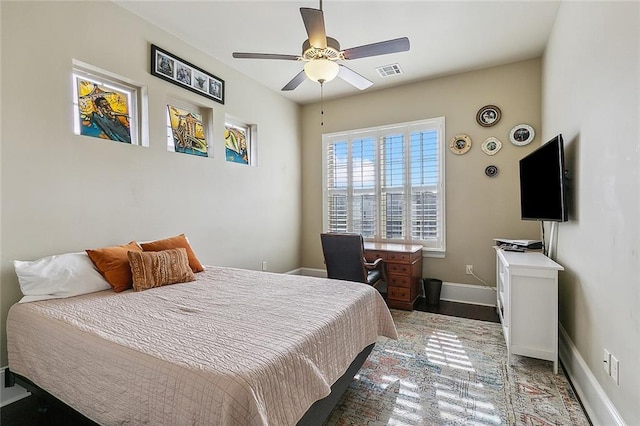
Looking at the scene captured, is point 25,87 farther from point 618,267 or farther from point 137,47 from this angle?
point 618,267

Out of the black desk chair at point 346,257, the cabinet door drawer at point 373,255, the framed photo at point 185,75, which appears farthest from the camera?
the cabinet door drawer at point 373,255

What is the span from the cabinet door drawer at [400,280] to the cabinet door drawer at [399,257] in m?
0.20

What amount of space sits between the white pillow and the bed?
0.07 meters

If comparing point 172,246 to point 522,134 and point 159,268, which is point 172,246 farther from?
point 522,134

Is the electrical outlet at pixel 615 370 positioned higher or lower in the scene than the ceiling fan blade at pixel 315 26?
lower

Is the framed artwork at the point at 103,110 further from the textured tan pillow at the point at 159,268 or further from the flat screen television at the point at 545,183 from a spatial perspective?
the flat screen television at the point at 545,183

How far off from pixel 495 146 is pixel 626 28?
7.77ft

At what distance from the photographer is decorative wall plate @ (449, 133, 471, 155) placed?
3873mm

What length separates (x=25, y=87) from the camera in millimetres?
2064

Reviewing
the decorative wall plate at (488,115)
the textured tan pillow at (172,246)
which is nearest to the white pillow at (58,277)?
the textured tan pillow at (172,246)

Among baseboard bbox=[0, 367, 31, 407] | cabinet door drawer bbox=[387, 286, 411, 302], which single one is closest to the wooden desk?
cabinet door drawer bbox=[387, 286, 411, 302]

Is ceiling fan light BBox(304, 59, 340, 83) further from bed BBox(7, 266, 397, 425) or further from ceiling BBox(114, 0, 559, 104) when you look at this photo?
bed BBox(7, 266, 397, 425)

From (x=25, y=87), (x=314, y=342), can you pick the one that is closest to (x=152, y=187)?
(x=25, y=87)

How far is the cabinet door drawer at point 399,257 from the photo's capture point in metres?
3.63
